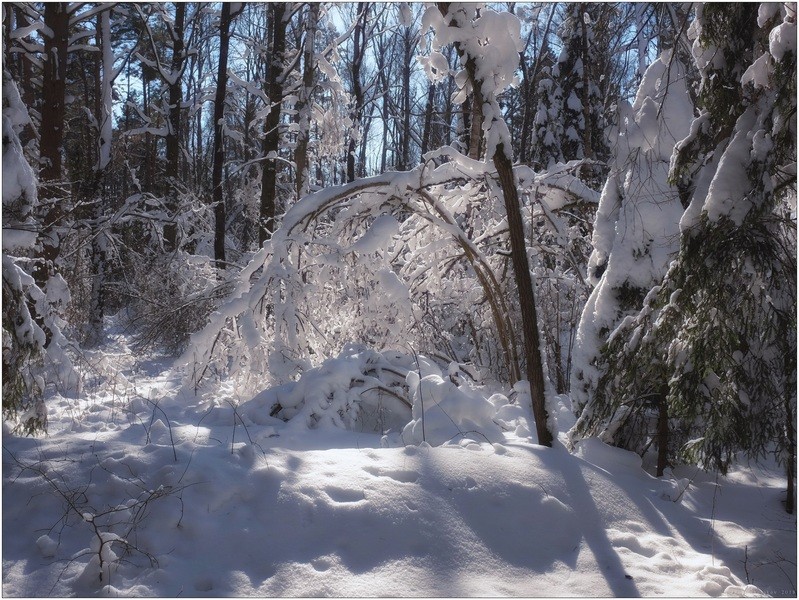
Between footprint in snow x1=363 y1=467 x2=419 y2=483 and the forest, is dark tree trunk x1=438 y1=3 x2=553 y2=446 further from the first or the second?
footprint in snow x1=363 y1=467 x2=419 y2=483

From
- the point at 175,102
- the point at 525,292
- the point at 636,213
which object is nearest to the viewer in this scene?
the point at 525,292

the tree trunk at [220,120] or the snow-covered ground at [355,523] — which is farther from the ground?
the tree trunk at [220,120]

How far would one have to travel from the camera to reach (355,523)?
3.72 meters

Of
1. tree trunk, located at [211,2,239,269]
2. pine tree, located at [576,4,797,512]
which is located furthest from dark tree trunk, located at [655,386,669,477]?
tree trunk, located at [211,2,239,269]

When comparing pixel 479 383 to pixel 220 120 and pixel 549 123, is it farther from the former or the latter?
pixel 549 123

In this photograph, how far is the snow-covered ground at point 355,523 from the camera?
3.33 metres

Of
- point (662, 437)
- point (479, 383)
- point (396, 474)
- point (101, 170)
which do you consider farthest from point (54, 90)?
point (662, 437)

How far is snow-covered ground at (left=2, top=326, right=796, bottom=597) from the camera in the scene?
131 inches

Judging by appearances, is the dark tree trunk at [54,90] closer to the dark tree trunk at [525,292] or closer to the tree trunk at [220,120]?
the tree trunk at [220,120]

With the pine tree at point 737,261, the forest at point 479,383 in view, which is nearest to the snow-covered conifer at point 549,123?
the forest at point 479,383

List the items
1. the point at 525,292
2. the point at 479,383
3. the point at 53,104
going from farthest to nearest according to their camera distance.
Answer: the point at 53,104 < the point at 479,383 < the point at 525,292

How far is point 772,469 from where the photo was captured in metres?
6.10

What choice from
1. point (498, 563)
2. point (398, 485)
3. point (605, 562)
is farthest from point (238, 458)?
point (605, 562)

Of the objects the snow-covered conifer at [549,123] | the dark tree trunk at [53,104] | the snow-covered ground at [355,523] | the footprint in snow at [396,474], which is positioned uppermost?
the snow-covered conifer at [549,123]
